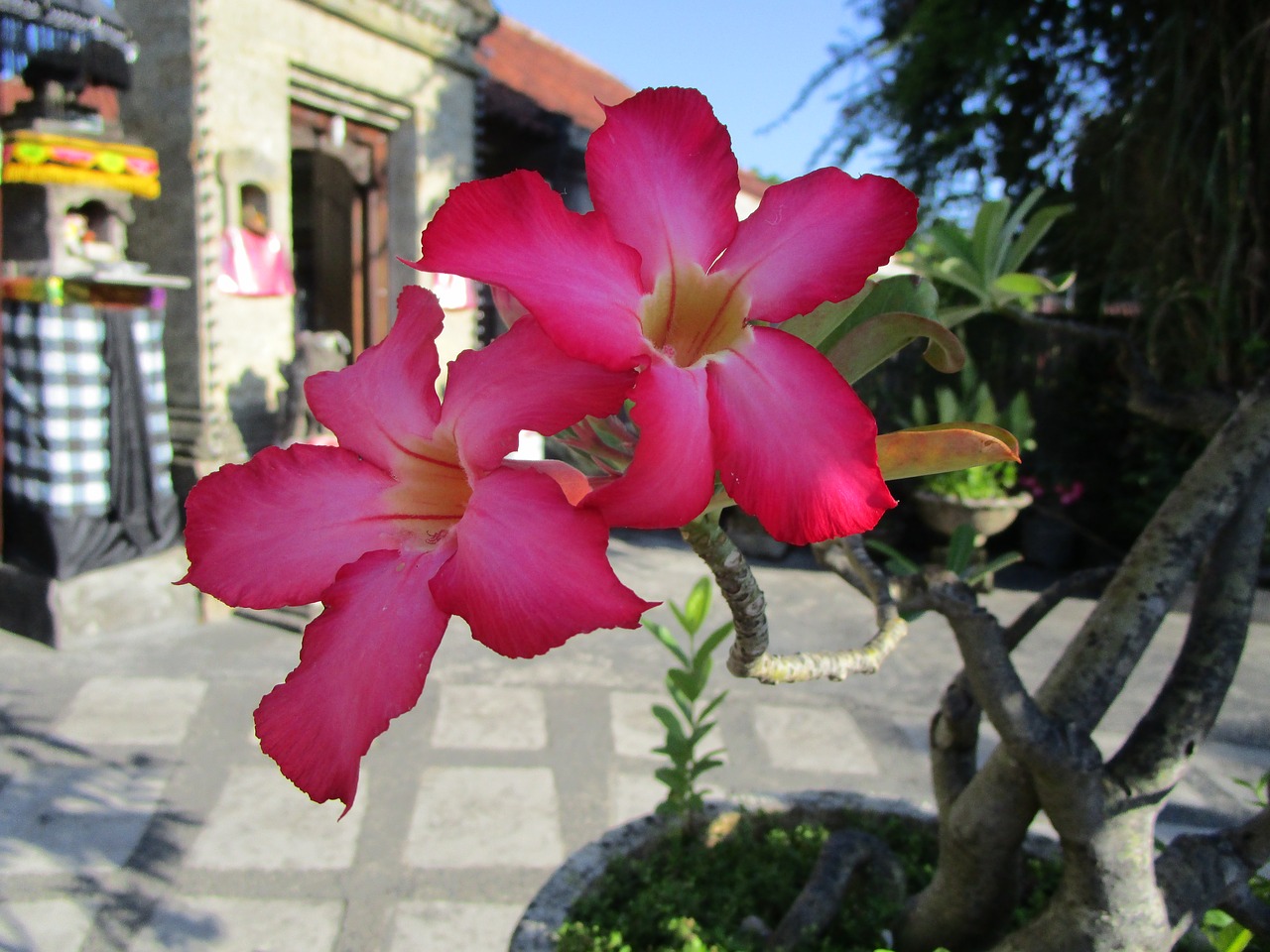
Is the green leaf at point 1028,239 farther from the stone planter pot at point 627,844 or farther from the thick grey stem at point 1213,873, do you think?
the stone planter pot at point 627,844

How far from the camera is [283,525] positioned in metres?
0.41

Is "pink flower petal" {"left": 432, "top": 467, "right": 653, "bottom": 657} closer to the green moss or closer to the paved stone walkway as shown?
the green moss

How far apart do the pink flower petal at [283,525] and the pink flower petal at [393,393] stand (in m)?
0.01

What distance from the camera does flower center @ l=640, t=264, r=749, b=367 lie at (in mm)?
389

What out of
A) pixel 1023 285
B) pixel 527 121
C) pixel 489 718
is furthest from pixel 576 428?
pixel 527 121

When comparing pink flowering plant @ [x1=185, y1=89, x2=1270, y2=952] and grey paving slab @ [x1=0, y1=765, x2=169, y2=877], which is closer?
pink flowering plant @ [x1=185, y1=89, x2=1270, y2=952]

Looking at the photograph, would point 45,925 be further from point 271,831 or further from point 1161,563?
point 1161,563

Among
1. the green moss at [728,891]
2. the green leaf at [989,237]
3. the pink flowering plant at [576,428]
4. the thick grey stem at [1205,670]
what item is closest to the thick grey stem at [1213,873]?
the thick grey stem at [1205,670]

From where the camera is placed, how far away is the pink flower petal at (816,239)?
396 mm

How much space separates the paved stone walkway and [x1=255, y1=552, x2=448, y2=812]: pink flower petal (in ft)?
7.12

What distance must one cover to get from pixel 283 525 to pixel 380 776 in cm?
279

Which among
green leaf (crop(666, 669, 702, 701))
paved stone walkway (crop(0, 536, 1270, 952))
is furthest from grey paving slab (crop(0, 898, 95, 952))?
green leaf (crop(666, 669, 702, 701))

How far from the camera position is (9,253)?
391cm

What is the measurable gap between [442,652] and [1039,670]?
98.0 inches
